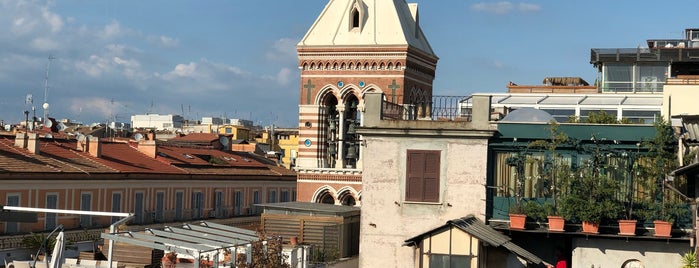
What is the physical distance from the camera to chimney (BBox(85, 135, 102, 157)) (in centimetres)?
6216

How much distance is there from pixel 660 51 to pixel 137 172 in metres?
25.9

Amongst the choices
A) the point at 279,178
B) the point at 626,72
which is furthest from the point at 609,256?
the point at 279,178

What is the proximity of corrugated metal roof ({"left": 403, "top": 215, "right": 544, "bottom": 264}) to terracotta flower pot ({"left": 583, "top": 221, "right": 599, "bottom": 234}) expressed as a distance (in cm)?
153

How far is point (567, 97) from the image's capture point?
4556cm

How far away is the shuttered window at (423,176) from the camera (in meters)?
35.4

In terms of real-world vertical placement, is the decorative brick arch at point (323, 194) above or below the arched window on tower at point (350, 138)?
below

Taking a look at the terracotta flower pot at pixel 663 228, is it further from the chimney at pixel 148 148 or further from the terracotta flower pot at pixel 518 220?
the chimney at pixel 148 148

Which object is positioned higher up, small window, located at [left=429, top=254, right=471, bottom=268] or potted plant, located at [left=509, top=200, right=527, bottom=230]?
potted plant, located at [left=509, top=200, right=527, bottom=230]

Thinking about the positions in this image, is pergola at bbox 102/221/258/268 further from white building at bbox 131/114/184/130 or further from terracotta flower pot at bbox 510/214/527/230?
white building at bbox 131/114/184/130

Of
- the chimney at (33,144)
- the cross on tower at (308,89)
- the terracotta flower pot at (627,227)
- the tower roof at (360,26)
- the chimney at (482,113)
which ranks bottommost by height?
the terracotta flower pot at (627,227)

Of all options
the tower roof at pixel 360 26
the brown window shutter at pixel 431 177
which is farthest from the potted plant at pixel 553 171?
the tower roof at pixel 360 26

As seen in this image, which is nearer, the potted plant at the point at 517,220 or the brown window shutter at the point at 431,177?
the potted plant at the point at 517,220

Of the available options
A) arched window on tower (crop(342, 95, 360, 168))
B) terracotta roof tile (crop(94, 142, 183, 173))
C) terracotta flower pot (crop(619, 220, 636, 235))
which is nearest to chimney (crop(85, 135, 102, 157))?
terracotta roof tile (crop(94, 142, 183, 173))

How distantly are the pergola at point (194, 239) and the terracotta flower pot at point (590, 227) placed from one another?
9.34 meters
